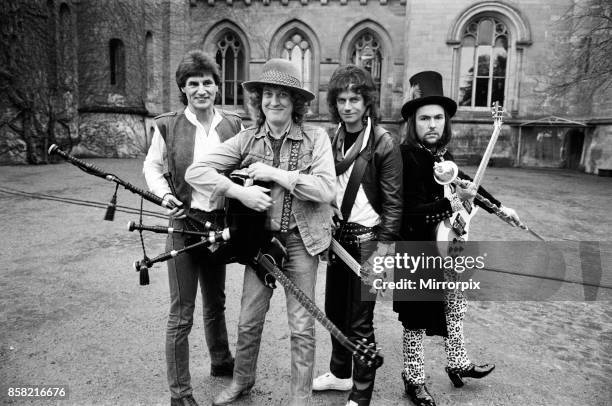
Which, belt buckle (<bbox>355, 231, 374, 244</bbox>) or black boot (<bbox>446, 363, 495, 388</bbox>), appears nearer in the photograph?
belt buckle (<bbox>355, 231, 374, 244</bbox>)

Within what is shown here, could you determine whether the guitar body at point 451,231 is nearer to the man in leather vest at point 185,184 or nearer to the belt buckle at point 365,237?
the belt buckle at point 365,237

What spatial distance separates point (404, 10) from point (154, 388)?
810 inches

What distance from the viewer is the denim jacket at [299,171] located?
2.60m

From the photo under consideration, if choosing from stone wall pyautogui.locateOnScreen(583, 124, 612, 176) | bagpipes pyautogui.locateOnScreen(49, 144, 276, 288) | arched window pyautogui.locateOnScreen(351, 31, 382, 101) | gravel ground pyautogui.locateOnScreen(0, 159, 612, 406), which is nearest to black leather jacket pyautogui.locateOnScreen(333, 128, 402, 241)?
bagpipes pyautogui.locateOnScreen(49, 144, 276, 288)

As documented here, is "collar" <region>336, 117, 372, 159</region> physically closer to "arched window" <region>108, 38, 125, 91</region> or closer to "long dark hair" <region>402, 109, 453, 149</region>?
"long dark hair" <region>402, 109, 453, 149</region>

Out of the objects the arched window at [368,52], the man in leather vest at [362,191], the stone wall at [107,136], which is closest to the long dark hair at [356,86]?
the man in leather vest at [362,191]

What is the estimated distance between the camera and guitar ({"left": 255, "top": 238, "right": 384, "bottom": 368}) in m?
2.49

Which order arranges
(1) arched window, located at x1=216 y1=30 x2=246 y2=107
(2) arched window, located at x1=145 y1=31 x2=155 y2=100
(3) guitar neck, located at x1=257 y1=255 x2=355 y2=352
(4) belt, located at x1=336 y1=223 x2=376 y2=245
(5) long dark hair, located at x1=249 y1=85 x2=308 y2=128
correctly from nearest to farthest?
1. (3) guitar neck, located at x1=257 y1=255 x2=355 y2=352
2. (5) long dark hair, located at x1=249 y1=85 x2=308 y2=128
3. (4) belt, located at x1=336 y1=223 x2=376 y2=245
4. (2) arched window, located at x1=145 y1=31 x2=155 y2=100
5. (1) arched window, located at x1=216 y1=30 x2=246 y2=107

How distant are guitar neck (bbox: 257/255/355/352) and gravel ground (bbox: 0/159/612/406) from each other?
84 centimetres

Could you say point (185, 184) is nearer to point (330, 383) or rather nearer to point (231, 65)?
point (330, 383)

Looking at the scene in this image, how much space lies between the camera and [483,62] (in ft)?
63.8

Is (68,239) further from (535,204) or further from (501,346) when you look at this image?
(535,204)

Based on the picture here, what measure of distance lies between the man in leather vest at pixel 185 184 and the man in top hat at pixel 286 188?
0.24m

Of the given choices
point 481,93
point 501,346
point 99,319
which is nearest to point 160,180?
point 99,319
